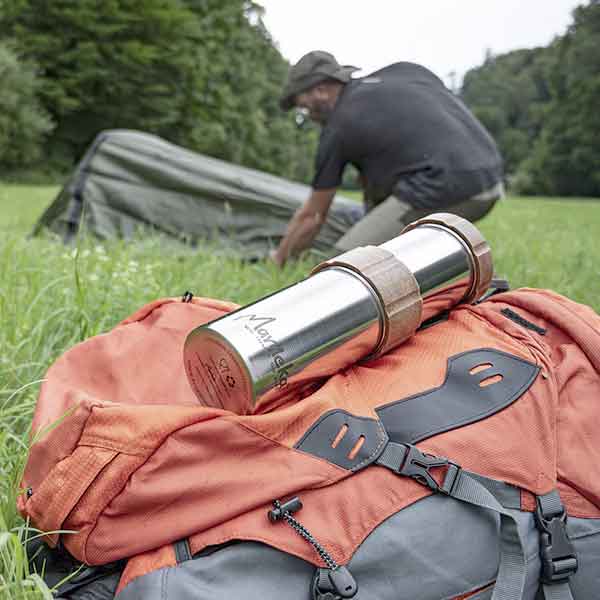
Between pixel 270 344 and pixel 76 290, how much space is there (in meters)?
1.55

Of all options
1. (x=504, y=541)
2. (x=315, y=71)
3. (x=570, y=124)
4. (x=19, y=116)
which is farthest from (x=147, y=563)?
(x=570, y=124)

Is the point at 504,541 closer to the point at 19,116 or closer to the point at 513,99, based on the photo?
the point at 19,116

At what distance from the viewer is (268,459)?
1238 mm

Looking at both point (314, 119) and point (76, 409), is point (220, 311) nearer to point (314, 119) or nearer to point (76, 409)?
point (76, 409)

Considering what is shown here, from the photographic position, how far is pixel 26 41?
2270 cm

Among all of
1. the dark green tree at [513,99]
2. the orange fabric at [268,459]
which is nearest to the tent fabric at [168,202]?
the orange fabric at [268,459]

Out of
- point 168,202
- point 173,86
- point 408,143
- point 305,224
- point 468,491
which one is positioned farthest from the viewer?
point 173,86

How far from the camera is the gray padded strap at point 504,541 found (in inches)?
47.7

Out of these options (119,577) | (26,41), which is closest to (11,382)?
(119,577)

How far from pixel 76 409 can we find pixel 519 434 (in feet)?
2.70

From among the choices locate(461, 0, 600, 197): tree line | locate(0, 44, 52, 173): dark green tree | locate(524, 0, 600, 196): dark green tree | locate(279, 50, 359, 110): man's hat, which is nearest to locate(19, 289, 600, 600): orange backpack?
locate(279, 50, 359, 110): man's hat

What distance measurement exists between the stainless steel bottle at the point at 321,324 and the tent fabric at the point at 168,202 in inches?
135

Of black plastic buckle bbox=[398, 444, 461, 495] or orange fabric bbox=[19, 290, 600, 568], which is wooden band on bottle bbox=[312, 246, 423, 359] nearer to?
orange fabric bbox=[19, 290, 600, 568]

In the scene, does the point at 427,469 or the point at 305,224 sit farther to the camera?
the point at 305,224
